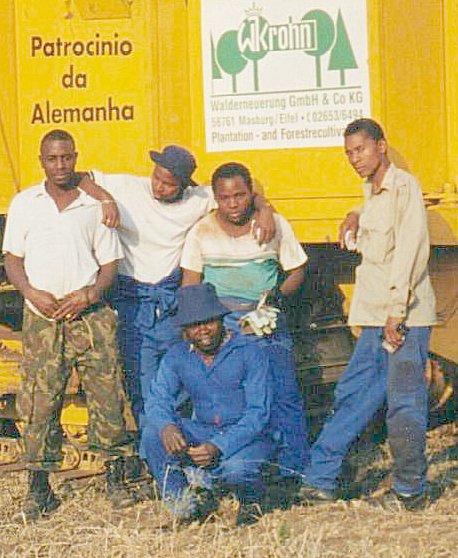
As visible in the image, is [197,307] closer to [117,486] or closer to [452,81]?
[117,486]

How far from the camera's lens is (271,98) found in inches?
299

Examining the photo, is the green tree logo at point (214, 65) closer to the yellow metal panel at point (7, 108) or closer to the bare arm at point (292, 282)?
the bare arm at point (292, 282)

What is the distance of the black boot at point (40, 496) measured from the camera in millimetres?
7016

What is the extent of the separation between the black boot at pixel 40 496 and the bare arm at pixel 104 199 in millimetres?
1207

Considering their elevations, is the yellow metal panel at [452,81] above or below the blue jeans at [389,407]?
above

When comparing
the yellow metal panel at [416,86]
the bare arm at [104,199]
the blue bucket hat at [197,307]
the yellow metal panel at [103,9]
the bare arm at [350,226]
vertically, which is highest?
the yellow metal panel at [103,9]

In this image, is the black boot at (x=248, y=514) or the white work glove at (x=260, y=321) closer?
the black boot at (x=248, y=514)

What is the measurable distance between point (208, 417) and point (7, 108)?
2.51 metres

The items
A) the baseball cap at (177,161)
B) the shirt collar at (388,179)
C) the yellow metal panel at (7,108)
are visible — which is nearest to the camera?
the shirt collar at (388,179)

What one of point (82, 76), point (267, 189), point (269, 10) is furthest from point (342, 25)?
point (82, 76)

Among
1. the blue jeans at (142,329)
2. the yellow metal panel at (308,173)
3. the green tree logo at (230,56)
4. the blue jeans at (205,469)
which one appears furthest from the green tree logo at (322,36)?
the blue jeans at (205,469)

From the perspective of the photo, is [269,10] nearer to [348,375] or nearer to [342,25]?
[342,25]

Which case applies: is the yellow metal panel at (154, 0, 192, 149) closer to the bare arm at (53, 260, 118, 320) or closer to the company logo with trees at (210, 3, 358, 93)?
the company logo with trees at (210, 3, 358, 93)

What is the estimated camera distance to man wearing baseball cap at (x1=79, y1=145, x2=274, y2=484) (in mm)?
7461
